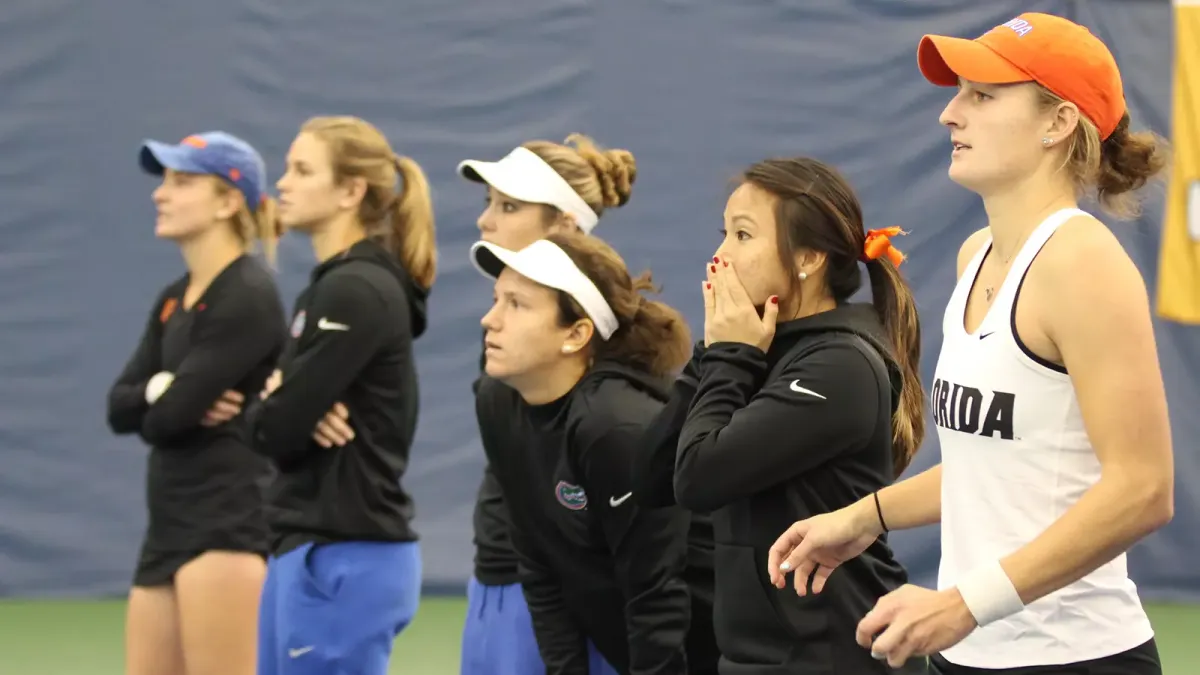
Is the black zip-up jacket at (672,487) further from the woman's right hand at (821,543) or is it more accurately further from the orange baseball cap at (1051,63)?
the orange baseball cap at (1051,63)

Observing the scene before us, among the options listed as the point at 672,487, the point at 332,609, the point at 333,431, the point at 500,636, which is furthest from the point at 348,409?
the point at 672,487

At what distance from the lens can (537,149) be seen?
4.01 m

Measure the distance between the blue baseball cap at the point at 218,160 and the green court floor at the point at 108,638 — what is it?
1943 mm

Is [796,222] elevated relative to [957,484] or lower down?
elevated

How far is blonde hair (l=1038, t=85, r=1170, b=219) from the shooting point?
2000 millimetres

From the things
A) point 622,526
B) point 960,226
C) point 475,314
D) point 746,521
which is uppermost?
point 746,521

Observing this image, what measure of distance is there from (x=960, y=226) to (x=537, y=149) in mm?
3188

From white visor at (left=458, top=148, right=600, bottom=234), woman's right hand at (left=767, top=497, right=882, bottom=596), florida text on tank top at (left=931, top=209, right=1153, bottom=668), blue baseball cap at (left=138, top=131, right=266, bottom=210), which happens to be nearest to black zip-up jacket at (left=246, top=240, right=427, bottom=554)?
white visor at (left=458, top=148, right=600, bottom=234)

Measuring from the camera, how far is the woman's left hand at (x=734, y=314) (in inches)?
93.4

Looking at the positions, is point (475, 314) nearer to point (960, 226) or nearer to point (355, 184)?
point (960, 226)

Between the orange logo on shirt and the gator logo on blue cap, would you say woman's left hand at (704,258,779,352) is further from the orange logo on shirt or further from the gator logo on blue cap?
the orange logo on shirt

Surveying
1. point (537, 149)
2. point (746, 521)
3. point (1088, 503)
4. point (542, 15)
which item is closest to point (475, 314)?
point (542, 15)

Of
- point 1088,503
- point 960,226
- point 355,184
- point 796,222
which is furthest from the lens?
point 960,226

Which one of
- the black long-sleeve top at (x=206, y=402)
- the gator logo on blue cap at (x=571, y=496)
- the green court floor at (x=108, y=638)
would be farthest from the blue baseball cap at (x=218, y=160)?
the green court floor at (x=108, y=638)
